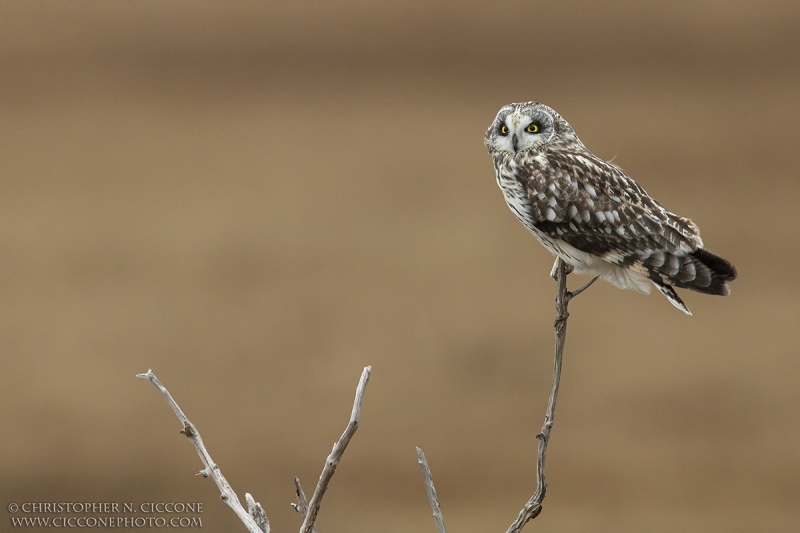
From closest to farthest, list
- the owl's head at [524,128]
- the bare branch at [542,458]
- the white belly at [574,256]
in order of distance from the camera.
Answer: the bare branch at [542,458], the white belly at [574,256], the owl's head at [524,128]

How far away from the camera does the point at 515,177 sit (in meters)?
2.97

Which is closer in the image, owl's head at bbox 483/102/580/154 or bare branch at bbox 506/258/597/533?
bare branch at bbox 506/258/597/533

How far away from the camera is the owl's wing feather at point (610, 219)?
267cm

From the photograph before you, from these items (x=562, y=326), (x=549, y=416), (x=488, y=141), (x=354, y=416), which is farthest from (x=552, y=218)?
(x=354, y=416)

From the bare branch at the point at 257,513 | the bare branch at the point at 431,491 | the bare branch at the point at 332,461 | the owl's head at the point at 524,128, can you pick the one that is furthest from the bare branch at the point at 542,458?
the owl's head at the point at 524,128

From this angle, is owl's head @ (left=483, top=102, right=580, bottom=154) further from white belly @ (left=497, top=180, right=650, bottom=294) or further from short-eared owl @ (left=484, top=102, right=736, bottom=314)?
white belly @ (left=497, top=180, right=650, bottom=294)

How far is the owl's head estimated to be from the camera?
117 inches

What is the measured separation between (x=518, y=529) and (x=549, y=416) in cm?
28

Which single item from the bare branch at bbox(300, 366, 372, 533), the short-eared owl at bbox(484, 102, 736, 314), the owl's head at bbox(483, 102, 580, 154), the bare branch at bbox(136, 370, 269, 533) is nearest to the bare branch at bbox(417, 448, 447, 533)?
the bare branch at bbox(300, 366, 372, 533)

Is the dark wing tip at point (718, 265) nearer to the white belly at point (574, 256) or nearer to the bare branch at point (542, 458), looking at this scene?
the white belly at point (574, 256)

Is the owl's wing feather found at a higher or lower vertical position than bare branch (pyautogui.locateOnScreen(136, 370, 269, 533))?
higher

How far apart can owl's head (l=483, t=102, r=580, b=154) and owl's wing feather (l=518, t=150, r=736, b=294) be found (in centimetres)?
7

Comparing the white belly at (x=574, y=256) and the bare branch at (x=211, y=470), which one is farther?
the white belly at (x=574, y=256)

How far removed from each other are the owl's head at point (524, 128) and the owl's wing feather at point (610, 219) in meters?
0.07
